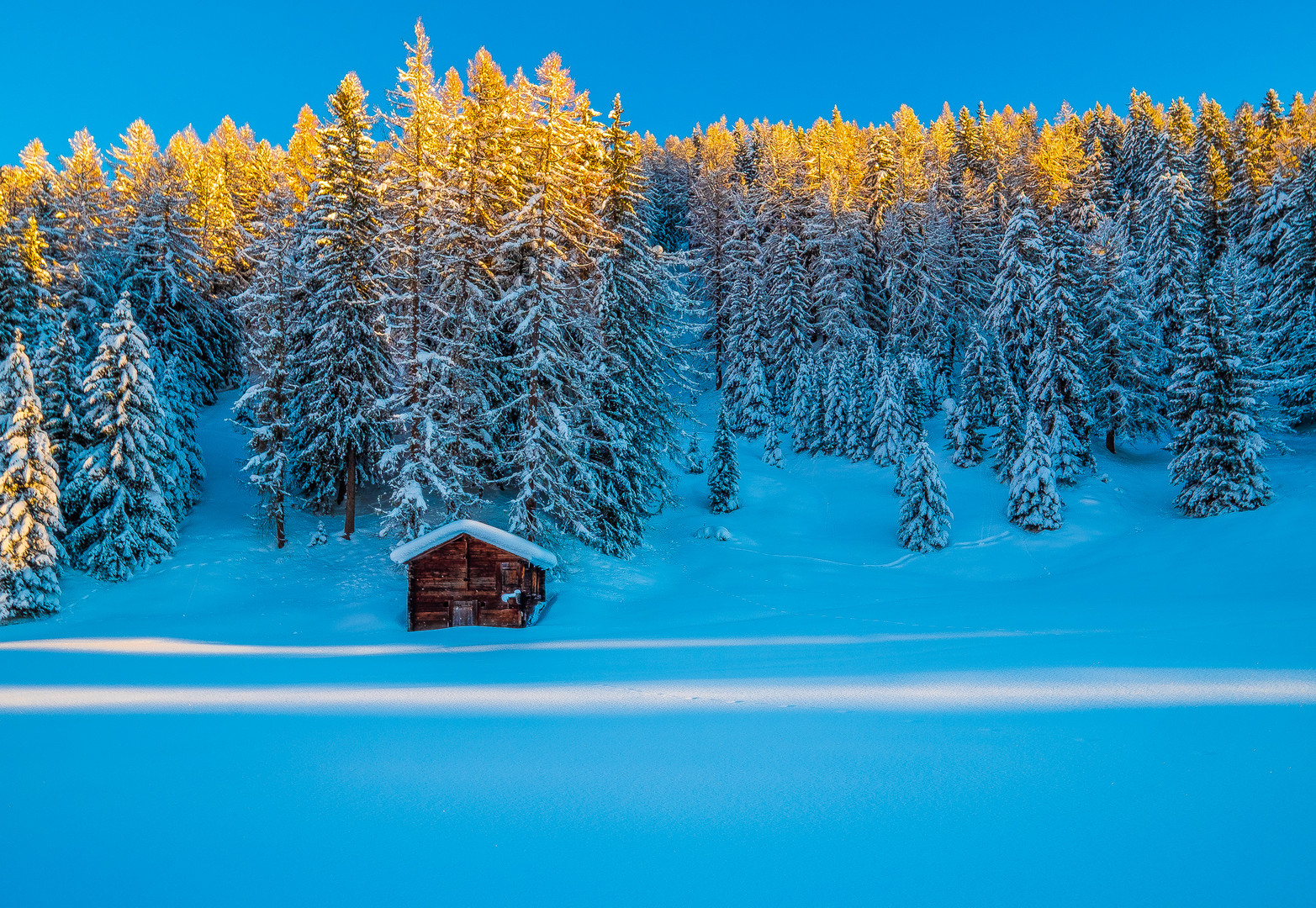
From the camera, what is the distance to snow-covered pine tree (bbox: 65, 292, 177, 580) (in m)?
23.7

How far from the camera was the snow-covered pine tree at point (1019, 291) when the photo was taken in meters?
36.2

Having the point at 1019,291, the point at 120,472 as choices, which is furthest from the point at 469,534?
the point at 1019,291

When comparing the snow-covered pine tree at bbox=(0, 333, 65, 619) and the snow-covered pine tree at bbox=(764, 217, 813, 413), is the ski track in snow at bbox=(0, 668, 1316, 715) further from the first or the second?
the snow-covered pine tree at bbox=(764, 217, 813, 413)

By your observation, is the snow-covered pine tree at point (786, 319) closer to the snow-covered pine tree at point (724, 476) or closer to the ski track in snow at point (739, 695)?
the snow-covered pine tree at point (724, 476)

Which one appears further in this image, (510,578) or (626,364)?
(626,364)

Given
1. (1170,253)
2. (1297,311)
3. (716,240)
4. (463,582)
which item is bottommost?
(463,582)

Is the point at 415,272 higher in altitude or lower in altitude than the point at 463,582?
higher

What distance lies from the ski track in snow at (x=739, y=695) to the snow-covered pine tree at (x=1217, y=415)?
2324cm

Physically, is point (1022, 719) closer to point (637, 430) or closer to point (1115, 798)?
point (1115, 798)

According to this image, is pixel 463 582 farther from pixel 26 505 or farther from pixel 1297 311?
pixel 1297 311

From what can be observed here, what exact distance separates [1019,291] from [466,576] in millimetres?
34021

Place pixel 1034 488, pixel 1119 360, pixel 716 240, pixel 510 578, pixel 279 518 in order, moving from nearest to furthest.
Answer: pixel 510 578 → pixel 279 518 → pixel 1034 488 → pixel 1119 360 → pixel 716 240

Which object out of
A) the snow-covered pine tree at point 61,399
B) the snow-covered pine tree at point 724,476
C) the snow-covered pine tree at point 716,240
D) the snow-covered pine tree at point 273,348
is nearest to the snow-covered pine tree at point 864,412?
the snow-covered pine tree at point 724,476

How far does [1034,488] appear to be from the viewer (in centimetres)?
2859
